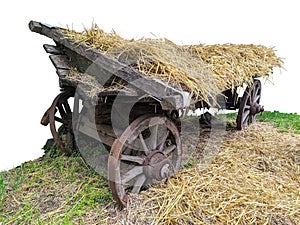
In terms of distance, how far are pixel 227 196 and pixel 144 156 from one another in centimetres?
89

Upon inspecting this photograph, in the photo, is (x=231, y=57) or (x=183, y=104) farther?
(x=231, y=57)

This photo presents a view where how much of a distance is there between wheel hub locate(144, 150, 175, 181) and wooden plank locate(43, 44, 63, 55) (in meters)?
1.61

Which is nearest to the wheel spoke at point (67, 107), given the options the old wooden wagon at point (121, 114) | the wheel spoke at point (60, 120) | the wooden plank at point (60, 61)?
the old wooden wagon at point (121, 114)

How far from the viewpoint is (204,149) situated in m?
3.96

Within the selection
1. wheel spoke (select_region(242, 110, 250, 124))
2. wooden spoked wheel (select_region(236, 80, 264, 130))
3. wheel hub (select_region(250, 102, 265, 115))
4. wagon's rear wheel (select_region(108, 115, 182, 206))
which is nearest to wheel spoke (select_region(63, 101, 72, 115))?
wagon's rear wheel (select_region(108, 115, 182, 206))

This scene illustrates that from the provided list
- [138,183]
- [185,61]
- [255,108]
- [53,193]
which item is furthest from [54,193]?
[255,108]

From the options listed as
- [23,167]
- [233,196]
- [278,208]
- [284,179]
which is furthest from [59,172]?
[284,179]

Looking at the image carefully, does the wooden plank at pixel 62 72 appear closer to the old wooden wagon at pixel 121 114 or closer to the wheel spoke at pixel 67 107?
the old wooden wagon at pixel 121 114

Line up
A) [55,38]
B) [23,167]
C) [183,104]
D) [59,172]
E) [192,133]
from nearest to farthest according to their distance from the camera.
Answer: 1. [183,104]
2. [55,38]
3. [59,172]
4. [23,167]
5. [192,133]

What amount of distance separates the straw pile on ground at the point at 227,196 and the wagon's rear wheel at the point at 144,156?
0.44 feet

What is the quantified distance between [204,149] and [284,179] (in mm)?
1090

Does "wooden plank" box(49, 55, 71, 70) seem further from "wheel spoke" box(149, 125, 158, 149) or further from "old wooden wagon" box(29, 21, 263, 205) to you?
"wheel spoke" box(149, 125, 158, 149)

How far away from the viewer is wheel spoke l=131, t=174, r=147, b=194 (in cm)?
275

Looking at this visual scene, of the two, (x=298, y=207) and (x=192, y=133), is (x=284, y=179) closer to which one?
(x=298, y=207)
